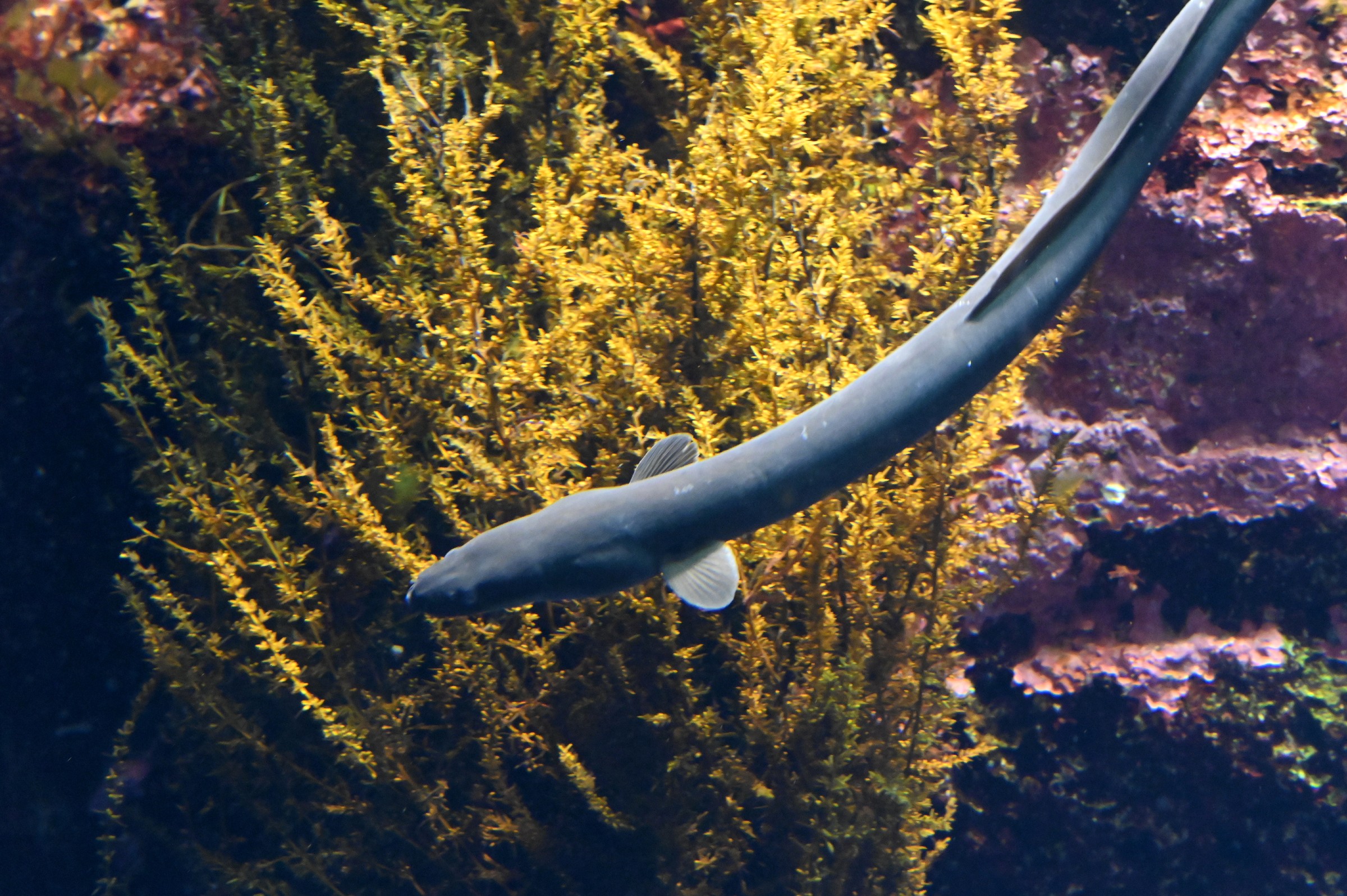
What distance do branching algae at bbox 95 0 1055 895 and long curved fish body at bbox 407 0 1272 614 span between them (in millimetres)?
501

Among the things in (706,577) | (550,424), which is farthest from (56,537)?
(706,577)

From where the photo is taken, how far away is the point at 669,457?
2426 millimetres

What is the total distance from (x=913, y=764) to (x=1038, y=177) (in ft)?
9.59

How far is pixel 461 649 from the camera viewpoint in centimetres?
312

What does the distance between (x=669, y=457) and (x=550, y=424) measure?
683 millimetres

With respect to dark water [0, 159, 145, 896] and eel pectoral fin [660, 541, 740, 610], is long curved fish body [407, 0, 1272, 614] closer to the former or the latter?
eel pectoral fin [660, 541, 740, 610]

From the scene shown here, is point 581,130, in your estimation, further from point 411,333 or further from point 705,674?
point 705,674

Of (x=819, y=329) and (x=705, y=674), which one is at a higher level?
(x=819, y=329)

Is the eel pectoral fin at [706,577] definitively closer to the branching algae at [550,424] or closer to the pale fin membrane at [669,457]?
the pale fin membrane at [669,457]

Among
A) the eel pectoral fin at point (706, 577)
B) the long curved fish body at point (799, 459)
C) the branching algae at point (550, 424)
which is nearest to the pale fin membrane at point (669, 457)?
the long curved fish body at point (799, 459)

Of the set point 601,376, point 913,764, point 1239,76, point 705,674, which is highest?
point 1239,76

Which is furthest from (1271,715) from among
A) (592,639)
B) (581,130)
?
(581,130)

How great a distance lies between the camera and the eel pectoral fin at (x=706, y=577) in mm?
2285

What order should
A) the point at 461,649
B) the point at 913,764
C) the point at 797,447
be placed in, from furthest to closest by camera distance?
the point at 913,764, the point at 461,649, the point at 797,447
